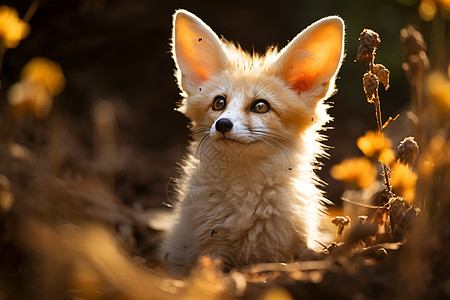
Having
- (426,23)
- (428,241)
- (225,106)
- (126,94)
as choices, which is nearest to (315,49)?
(225,106)

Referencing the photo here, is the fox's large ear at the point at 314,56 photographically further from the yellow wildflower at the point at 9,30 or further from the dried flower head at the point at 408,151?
the yellow wildflower at the point at 9,30

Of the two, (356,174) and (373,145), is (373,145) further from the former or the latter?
(356,174)

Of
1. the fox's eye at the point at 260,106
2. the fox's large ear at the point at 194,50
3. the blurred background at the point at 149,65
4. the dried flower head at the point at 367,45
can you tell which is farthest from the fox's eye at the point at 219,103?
the blurred background at the point at 149,65

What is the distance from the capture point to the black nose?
2.23 m

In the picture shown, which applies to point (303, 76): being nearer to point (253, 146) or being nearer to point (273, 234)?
point (253, 146)

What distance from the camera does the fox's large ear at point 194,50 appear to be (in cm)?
263

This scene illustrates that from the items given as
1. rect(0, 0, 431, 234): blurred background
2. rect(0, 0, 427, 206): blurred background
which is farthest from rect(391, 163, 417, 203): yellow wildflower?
rect(0, 0, 427, 206): blurred background

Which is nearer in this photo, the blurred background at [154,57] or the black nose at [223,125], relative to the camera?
the black nose at [223,125]

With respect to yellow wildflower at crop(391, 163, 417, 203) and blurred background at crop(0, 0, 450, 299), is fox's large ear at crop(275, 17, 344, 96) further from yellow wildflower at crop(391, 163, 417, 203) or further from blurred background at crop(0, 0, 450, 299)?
yellow wildflower at crop(391, 163, 417, 203)

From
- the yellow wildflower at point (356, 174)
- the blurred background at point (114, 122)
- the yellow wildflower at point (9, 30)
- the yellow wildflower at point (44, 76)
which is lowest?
the blurred background at point (114, 122)

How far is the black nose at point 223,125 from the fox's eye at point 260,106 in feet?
0.89

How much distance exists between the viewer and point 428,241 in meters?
1.48

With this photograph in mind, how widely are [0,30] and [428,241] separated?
181 cm

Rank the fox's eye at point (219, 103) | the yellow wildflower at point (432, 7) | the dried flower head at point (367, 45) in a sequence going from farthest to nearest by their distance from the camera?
the fox's eye at point (219, 103) → the dried flower head at point (367, 45) → the yellow wildflower at point (432, 7)
